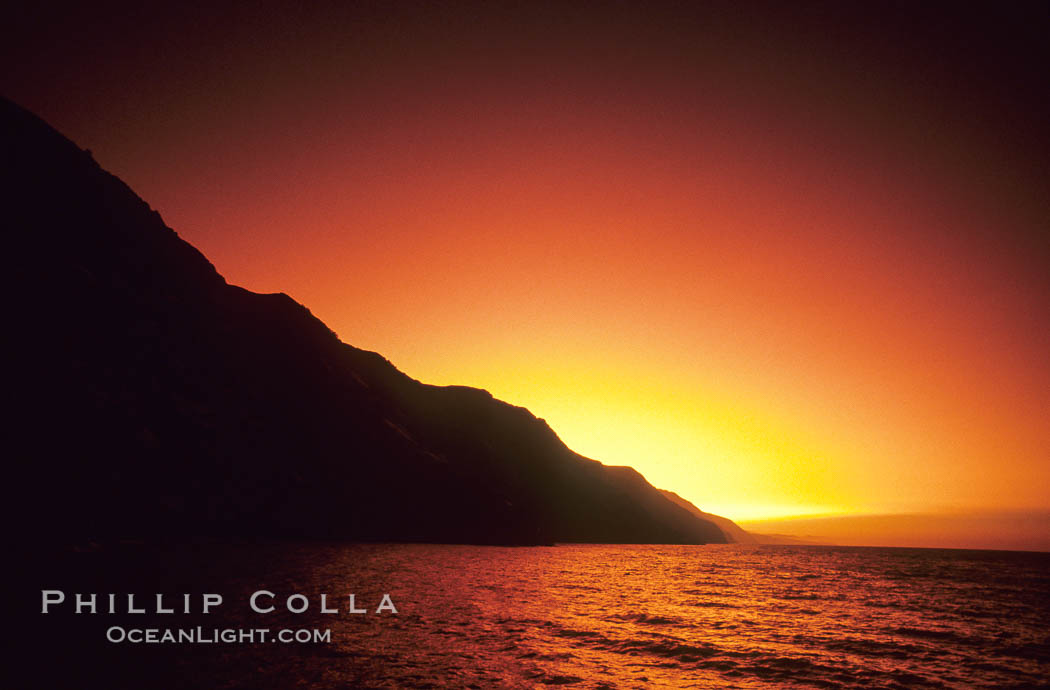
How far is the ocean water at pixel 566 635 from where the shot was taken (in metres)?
14.6

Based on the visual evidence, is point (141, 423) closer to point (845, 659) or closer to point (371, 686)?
point (371, 686)

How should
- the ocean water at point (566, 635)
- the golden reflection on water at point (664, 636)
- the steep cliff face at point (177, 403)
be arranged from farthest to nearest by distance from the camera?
the steep cliff face at point (177, 403)
the golden reflection on water at point (664, 636)
the ocean water at point (566, 635)

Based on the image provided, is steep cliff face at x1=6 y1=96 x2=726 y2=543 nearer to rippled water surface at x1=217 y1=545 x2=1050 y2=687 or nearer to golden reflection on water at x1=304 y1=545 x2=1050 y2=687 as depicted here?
rippled water surface at x1=217 y1=545 x2=1050 y2=687

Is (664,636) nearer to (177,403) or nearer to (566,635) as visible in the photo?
(566,635)

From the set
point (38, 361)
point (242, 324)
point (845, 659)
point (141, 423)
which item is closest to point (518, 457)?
point (242, 324)

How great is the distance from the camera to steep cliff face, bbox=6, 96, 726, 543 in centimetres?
4878

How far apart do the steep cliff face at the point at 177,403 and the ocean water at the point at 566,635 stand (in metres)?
16.6

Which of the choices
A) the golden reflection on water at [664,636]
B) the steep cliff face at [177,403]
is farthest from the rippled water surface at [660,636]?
the steep cliff face at [177,403]

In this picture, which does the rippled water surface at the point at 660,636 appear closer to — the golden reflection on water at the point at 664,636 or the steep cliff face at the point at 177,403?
the golden reflection on water at the point at 664,636

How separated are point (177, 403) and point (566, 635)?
61142 mm

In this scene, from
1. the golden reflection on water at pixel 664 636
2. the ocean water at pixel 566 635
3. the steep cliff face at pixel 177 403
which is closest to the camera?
the ocean water at pixel 566 635

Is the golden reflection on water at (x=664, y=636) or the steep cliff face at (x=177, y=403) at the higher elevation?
the steep cliff face at (x=177, y=403)

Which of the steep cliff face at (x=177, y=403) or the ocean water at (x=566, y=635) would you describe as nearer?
the ocean water at (x=566, y=635)

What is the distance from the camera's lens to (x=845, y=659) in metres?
20.4
